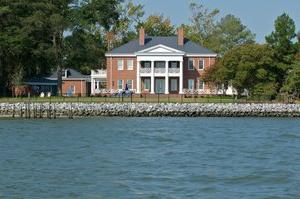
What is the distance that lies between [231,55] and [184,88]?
12.3 meters

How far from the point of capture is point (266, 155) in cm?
3394

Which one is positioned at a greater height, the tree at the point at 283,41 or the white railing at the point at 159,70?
the tree at the point at 283,41

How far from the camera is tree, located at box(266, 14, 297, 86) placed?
268 ft

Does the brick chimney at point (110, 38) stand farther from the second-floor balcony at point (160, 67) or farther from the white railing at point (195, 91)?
the white railing at point (195, 91)

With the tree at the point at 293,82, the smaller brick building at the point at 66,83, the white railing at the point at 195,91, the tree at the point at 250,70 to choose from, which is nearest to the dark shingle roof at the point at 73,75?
the smaller brick building at the point at 66,83

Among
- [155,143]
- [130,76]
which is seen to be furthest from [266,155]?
[130,76]

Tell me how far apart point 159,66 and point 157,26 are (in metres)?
28.6

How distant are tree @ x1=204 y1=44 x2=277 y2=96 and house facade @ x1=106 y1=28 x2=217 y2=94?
921 cm

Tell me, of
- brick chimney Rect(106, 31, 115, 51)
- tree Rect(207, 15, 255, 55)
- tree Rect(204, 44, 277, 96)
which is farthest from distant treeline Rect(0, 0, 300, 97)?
tree Rect(207, 15, 255, 55)

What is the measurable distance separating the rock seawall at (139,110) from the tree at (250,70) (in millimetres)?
9463

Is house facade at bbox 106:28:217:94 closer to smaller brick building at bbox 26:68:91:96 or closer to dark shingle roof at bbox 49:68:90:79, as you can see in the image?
smaller brick building at bbox 26:68:91:96

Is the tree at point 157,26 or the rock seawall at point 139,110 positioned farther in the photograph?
the tree at point 157,26

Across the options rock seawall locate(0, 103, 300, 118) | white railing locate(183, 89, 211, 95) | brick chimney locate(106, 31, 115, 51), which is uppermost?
brick chimney locate(106, 31, 115, 51)

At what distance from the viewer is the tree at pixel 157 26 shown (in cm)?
11719
